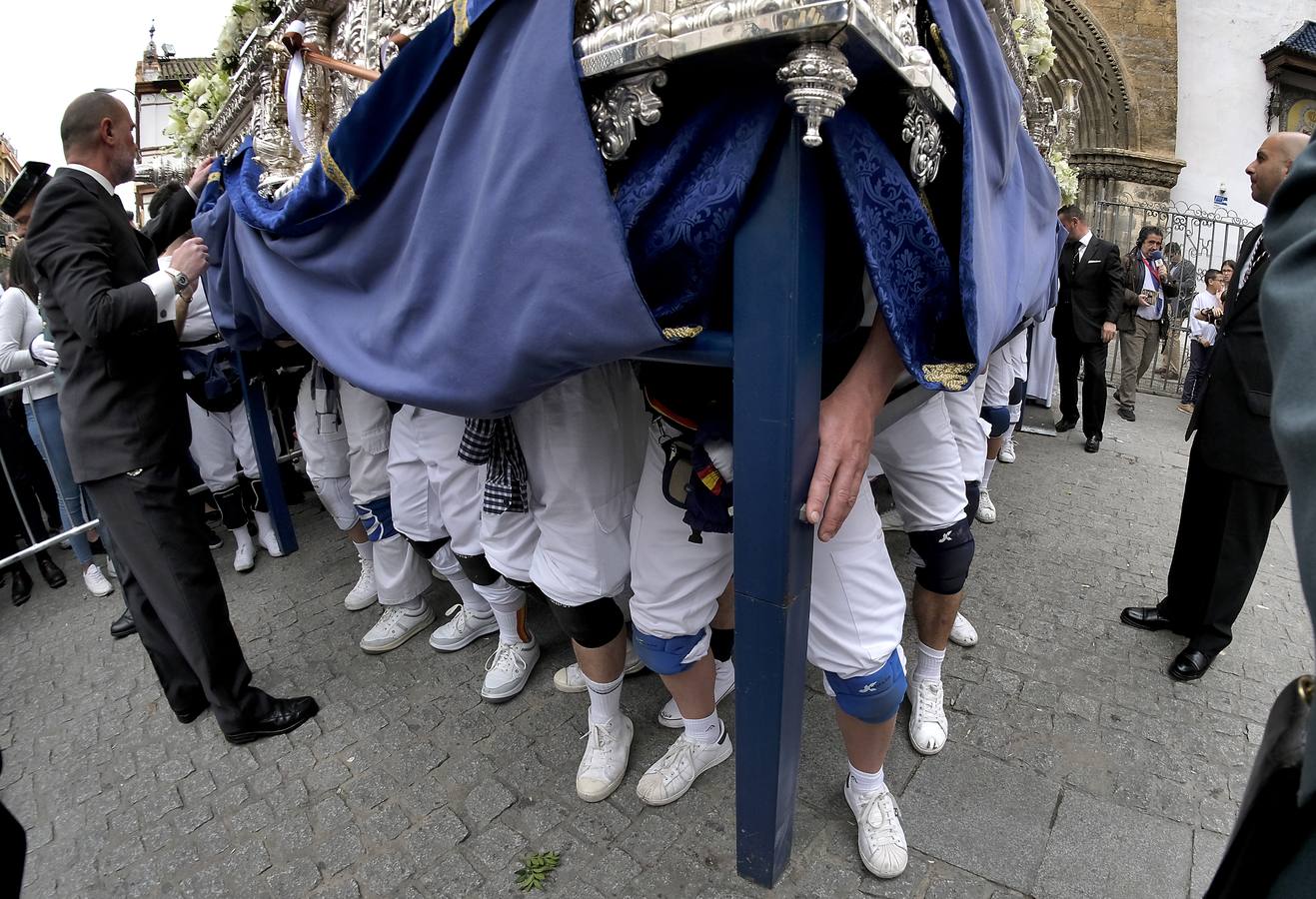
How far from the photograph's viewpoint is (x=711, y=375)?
6.14 ft

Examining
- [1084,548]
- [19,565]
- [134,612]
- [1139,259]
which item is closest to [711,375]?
[134,612]

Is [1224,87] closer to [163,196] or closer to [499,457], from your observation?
[499,457]

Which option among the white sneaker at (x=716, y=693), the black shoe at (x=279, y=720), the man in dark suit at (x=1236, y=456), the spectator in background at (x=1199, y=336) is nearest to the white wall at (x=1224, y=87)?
the spectator in background at (x=1199, y=336)

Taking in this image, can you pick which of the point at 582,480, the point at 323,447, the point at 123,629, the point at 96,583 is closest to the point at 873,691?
the point at 582,480

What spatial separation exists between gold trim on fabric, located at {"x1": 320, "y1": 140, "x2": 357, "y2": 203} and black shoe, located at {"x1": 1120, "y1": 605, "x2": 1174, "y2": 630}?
3.54 metres

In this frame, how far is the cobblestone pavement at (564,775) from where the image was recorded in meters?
2.01

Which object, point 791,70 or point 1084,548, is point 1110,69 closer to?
point 1084,548

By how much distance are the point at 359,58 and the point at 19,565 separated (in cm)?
414

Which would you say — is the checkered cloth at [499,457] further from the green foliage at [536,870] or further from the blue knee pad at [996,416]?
the blue knee pad at [996,416]

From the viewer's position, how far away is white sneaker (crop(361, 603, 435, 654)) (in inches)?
126

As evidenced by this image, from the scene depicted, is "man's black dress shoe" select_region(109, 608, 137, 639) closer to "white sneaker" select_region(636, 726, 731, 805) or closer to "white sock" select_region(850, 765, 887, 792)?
"white sneaker" select_region(636, 726, 731, 805)

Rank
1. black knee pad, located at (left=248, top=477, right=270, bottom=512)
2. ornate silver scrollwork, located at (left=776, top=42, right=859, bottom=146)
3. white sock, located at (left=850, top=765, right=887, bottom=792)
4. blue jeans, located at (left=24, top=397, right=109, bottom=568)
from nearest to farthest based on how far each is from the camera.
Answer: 1. ornate silver scrollwork, located at (left=776, top=42, right=859, bottom=146)
2. white sock, located at (left=850, top=765, right=887, bottom=792)
3. blue jeans, located at (left=24, top=397, right=109, bottom=568)
4. black knee pad, located at (left=248, top=477, right=270, bottom=512)

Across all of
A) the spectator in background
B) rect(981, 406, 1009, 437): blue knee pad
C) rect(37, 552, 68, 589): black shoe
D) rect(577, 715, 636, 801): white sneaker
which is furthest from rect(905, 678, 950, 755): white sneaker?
the spectator in background

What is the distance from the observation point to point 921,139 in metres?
1.24
